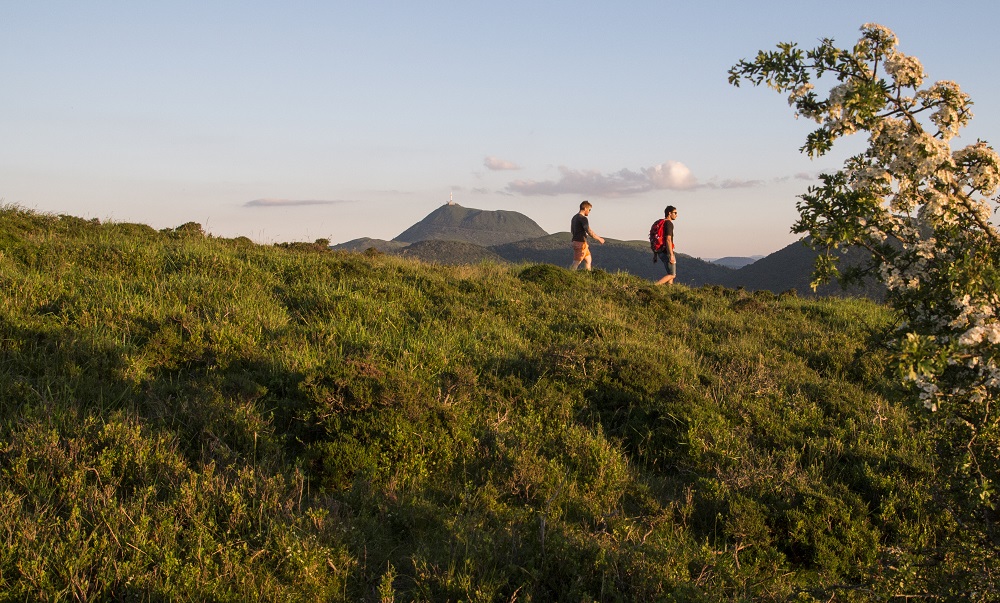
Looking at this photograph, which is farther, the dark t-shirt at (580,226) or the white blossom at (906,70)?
the dark t-shirt at (580,226)

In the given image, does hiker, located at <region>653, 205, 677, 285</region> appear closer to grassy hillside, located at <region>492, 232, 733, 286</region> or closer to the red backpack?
the red backpack

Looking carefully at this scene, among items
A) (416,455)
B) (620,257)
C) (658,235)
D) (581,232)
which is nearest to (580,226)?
(581,232)

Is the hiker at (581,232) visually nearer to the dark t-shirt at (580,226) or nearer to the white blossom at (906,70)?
the dark t-shirt at (580,226)

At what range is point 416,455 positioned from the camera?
18.5 ft

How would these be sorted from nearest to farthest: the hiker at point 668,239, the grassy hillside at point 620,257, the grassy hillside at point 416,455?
the grassy hillside at point 416,455 < the hiker at point 668,239 < the grassy hillside at point 620,257

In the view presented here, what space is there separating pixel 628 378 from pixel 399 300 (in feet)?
13.5

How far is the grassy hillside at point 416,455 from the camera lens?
407 centimetres

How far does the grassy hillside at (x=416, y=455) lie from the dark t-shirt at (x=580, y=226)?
21.2ft

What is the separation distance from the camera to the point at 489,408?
6805mm

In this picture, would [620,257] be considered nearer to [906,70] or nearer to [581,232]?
[581,232]

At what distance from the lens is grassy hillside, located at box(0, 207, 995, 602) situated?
13.4 ft

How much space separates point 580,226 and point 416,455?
11.7m

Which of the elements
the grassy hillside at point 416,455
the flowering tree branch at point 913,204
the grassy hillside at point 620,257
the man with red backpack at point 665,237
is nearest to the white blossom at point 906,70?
the flowering tree branch at point 913,204

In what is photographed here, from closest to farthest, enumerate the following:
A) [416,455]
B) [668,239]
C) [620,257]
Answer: [416,455]
[668,239]
[620,257]
